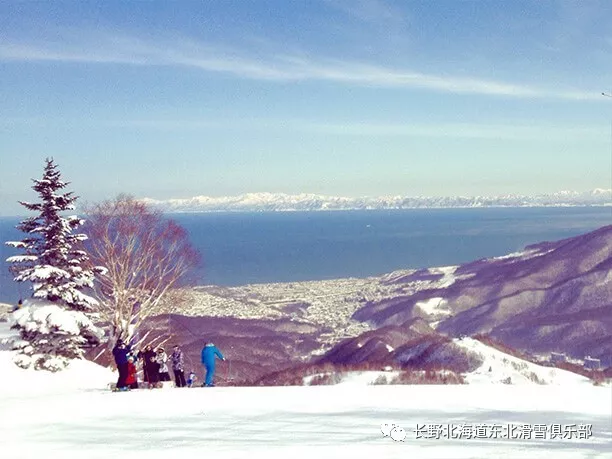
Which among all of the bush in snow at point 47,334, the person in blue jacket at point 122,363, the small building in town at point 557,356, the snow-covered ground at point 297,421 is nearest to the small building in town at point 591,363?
the small building in town at point 557,356

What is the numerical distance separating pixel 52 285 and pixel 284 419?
1151 centimetres

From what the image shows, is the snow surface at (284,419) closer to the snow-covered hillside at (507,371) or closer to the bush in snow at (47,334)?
the bush in snow at (47,334)

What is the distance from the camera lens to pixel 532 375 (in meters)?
29.2

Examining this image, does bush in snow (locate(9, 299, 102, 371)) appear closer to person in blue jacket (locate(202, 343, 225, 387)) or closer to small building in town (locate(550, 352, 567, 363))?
person in blue jacket (locate(202, 343, 225, 387))

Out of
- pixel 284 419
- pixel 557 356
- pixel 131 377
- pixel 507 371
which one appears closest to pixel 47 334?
pixel 131 377

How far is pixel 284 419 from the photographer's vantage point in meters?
11.0

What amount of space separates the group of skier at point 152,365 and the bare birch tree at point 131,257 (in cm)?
603

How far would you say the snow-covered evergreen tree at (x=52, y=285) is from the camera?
18984 millimetres

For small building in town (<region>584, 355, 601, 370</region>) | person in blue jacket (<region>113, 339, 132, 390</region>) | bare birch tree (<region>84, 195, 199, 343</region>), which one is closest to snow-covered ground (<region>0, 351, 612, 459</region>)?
person in blue jacket (<region>113, 339, 132, 390</region>)

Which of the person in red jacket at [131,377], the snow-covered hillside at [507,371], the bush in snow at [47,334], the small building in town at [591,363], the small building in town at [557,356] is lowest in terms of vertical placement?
the small building in town at [557,356]

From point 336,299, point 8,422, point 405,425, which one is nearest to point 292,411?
point 405,425

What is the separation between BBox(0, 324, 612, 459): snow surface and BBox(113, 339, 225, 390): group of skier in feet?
2.21

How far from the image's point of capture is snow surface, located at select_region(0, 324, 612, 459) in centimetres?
839

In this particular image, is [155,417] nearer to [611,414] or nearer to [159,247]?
[611,414]
